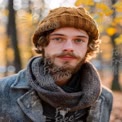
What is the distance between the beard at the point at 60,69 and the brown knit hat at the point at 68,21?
0.73 ft

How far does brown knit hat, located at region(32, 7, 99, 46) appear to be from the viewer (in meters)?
2.71

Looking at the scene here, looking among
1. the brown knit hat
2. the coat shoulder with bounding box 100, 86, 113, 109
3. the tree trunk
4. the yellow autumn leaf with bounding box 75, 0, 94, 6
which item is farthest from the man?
the tree trunk

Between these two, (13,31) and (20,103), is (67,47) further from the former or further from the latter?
(13,31)

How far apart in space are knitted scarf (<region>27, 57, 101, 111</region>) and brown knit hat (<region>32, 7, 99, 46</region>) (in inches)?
12.0

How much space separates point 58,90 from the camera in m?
2.72

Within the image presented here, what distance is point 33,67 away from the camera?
2803 mm

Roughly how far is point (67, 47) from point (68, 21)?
0.66ft

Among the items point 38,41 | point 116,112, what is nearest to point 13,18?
point 116,112

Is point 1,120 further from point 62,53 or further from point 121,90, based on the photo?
point 121,90

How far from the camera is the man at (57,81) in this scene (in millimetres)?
2713

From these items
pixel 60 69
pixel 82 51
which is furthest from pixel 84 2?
pixel 60 69

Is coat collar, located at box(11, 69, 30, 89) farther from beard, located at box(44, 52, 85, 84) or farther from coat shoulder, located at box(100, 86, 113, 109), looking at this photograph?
coat shoulder, located at box(100, 86, 113, 109)

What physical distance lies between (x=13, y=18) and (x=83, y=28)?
29.6ft

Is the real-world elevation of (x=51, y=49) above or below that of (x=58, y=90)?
above
